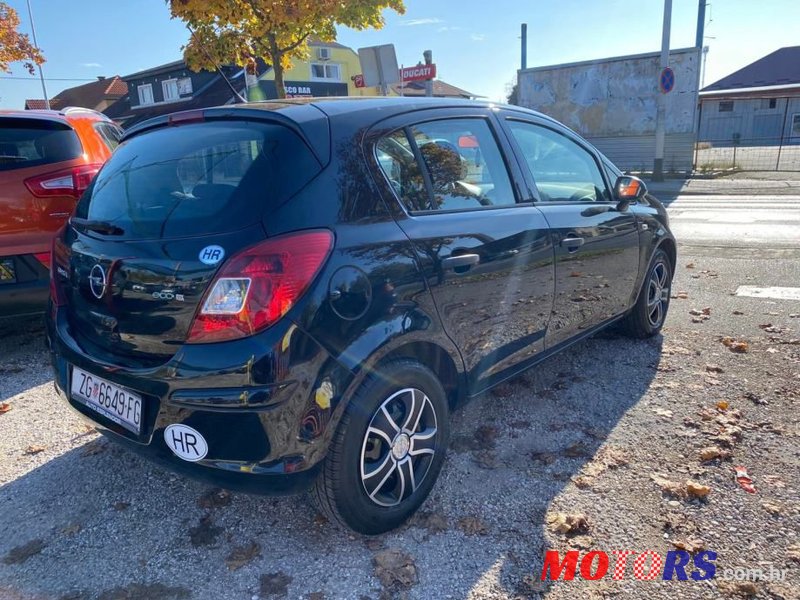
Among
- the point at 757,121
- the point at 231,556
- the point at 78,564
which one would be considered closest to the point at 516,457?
the point at 231,556

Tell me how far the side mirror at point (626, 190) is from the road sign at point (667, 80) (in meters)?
14.3

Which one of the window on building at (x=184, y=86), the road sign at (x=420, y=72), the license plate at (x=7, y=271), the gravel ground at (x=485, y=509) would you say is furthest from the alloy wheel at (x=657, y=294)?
the window on building at (x=184, y=86)

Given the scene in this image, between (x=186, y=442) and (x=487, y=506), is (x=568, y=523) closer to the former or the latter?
(x=487, y=506)

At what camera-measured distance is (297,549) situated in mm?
2500

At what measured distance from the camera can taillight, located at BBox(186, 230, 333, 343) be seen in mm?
2080

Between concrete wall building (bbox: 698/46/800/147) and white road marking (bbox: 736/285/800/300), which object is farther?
concrete wall building (bbox: 698/46/800/147)

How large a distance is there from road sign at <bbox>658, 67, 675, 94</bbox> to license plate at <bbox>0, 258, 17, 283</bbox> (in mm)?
16655

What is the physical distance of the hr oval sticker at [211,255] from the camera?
211cm

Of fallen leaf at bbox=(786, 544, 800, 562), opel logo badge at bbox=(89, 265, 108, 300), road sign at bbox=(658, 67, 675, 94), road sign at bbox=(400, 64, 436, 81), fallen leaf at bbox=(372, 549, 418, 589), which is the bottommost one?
fallen leaf at bbox=(786, 544, 800, 562)

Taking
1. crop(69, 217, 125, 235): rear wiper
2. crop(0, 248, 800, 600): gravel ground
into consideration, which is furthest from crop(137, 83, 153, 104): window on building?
crop(69, 217, 125, 235): rear wiper

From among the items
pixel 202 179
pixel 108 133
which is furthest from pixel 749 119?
pixel 202 179

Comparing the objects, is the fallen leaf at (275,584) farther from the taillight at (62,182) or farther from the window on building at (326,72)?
the window on building at (326,72)

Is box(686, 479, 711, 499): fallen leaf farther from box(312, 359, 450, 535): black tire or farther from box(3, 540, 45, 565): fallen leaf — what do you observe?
box(3, 540, 45, 565): fallen leaf

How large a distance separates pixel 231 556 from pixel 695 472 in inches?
87.2
